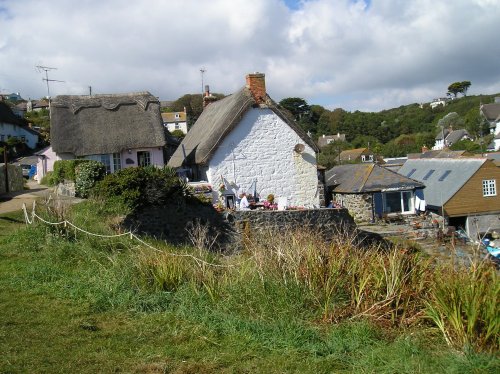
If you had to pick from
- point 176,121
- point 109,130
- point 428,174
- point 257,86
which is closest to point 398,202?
point 428,174

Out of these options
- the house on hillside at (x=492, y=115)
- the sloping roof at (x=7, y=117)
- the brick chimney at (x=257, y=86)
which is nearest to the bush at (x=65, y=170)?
the brick chimney at (x=257, y=86)

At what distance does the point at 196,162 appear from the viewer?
26.1 meters

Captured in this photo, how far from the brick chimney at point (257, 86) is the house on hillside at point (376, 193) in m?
9.76

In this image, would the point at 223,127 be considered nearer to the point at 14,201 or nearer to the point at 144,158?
the point at 144,158

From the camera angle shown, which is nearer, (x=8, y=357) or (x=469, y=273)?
(x=8, y=357)

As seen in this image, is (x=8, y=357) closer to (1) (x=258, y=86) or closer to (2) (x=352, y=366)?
(2) (x=352, y=366)

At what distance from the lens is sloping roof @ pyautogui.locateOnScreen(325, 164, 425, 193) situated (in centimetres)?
3325

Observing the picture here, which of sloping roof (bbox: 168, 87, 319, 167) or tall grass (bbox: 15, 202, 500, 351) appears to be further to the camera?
sloping roof (bbox: 168, 87, 319, 167)

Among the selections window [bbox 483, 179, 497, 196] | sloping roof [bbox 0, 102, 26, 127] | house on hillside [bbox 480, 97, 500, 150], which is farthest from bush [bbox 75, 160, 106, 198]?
house on hillside [bbox 480, 97, 500, 150]

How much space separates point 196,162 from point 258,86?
4.84 metres

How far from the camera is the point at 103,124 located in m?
29.0

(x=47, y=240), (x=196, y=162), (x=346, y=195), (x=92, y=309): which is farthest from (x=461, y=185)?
(x=92, y=309)

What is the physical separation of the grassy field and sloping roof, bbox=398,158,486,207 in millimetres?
29998

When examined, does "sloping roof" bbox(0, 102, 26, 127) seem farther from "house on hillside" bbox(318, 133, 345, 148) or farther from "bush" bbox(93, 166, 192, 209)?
"bush" bbox(93, 166, 192, 209)
